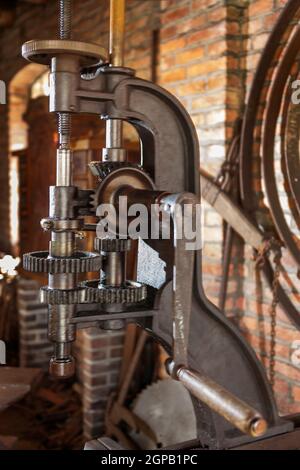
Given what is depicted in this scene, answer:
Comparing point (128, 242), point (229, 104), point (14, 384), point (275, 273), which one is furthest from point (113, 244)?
point (229, 104)

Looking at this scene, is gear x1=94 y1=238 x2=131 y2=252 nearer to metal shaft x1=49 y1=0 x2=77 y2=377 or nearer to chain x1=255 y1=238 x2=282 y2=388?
metal shaft x1=49 y1=0 x2=77 y2=377

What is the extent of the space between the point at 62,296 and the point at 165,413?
186cm

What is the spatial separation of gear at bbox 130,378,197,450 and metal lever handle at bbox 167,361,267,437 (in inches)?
64.8

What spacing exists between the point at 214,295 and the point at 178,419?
657mm

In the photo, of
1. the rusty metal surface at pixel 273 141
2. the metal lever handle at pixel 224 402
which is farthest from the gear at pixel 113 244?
the rusty metal surface at pixel 273 141

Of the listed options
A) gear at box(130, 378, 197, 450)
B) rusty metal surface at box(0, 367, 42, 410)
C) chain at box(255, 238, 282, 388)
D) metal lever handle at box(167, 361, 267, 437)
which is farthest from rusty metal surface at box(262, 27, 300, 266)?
metal lever handle at box(167, 361, 267, 437)

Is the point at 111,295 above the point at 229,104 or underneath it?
underneath

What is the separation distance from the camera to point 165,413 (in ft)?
8.82

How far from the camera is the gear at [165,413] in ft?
8.34

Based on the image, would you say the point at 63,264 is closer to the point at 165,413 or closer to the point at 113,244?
the point at 113,244

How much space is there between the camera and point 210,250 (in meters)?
2.43

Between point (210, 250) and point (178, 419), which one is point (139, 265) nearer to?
point (210, 250)

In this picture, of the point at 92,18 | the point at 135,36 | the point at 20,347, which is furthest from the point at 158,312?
the point at 20,347

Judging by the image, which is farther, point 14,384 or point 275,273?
point 275,273
